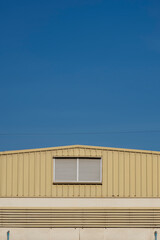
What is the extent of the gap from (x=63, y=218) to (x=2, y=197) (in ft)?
10.00

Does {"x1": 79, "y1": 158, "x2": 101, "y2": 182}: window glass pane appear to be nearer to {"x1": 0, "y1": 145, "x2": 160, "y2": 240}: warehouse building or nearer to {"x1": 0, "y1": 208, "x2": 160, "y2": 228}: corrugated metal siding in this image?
{"x1": 0, "y1": 145, "x2": 160, "y2": 240}: warehouse building

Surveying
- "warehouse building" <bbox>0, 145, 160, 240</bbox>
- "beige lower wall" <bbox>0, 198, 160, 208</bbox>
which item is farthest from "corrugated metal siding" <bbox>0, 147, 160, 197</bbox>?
"beige lower wall" <bbox>0, 198, 160, 208</bbox>

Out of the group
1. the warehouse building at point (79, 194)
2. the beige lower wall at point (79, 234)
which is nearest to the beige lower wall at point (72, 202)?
the warehouse building at point (79, 194)

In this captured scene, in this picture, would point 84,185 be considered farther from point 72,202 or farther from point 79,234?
point 79,234

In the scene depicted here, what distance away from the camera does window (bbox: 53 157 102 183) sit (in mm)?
24734

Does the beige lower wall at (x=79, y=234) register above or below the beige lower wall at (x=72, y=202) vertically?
below

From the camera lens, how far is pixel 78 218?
24328mm

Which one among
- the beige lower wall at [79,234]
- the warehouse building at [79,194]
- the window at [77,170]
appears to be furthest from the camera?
the window at [77,170]

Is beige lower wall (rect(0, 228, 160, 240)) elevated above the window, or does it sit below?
below

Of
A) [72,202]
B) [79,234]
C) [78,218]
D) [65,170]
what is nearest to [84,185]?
[72,202]

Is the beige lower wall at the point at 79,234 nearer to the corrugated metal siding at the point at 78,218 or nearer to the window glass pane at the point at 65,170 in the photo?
the corrugated metal siding at the point at 78,218

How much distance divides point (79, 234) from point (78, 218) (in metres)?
0.73

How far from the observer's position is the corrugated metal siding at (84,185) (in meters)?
24.6

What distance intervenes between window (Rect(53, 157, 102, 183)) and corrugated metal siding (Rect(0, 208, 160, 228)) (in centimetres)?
141
